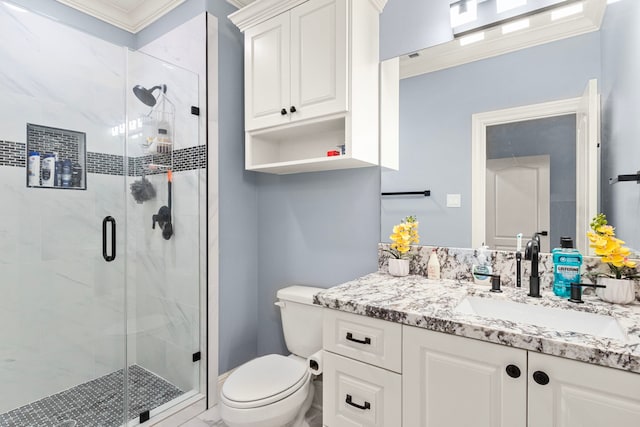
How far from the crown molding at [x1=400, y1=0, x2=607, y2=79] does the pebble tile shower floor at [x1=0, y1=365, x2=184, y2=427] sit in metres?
2.32

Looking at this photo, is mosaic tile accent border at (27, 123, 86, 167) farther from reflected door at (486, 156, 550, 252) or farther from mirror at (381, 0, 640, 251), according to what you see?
reflected door at (486, 156, 550, 252)

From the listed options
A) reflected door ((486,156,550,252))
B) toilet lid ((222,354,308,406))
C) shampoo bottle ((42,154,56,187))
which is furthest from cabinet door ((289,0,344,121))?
shampoo bottle ((42,154,56,187))

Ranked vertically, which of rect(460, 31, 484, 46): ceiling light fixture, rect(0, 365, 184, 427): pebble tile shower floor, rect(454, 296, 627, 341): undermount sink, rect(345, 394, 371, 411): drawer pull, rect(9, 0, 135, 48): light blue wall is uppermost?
rect(9, 0, 135, 48): light blue wall

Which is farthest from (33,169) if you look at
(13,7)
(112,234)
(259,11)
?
(259,11)

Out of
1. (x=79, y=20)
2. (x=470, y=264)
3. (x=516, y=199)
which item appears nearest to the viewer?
(x=516, y=199)

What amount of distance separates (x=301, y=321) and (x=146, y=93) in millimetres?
1726

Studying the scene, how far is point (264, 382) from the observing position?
4.98ft

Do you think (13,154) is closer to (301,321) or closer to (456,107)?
(301,321)

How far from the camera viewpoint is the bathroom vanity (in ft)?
2.51

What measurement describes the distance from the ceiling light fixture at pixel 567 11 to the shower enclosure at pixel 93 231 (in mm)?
1850

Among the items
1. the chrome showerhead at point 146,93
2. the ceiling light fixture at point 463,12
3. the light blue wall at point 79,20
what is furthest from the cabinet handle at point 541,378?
the light blue wall at point 79,20

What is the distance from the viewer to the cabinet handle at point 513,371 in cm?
84

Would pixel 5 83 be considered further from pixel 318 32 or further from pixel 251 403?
pixel 251 403

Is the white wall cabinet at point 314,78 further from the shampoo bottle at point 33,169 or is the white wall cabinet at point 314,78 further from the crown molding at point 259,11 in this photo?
the shampoo bottle at point 33,169
